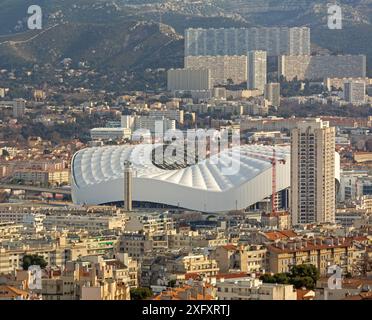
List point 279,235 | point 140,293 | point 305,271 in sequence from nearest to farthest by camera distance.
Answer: point 140,293, point 305,271, point 279,235

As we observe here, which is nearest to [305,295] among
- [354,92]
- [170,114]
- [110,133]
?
[110,133]

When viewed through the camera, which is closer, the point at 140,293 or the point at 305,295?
the point at 305,295

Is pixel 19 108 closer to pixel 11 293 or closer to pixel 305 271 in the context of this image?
pixel 305 271

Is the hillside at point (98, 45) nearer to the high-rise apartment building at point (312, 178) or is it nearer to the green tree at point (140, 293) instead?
the high-rise apartment building at point (312, 178)

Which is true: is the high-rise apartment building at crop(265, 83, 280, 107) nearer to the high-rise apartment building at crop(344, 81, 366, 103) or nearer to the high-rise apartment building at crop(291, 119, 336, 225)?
the high-rise apartment building at crop(344, 81, 366, 103)

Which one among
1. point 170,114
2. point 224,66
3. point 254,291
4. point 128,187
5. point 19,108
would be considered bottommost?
point 128,187

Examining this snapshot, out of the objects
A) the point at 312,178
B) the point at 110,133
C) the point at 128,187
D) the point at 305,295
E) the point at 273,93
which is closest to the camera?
the point at 305,295

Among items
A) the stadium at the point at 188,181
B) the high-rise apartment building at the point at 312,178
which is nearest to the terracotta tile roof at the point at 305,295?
the high-rise apartment building at the point at 312,178
